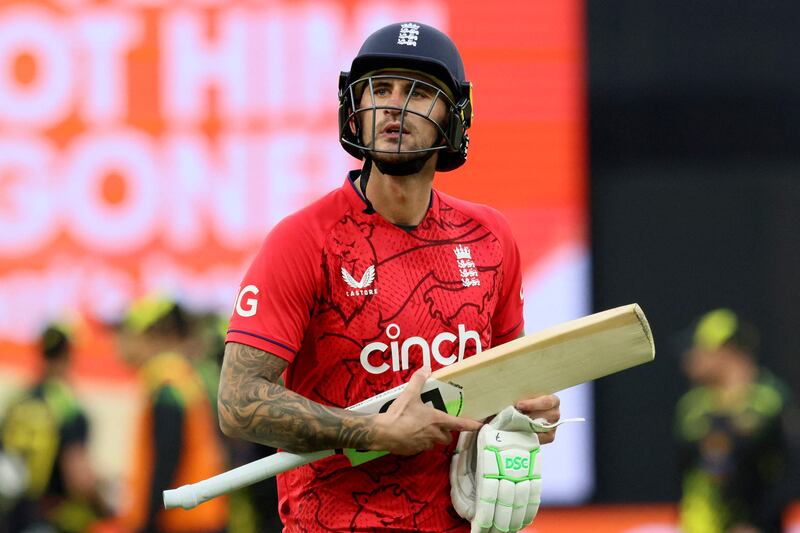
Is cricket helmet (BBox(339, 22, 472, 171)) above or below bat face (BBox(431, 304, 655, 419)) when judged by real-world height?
above

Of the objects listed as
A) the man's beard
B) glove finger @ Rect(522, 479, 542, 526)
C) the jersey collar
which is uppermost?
the man's beard

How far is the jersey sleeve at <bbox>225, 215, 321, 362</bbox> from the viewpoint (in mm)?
2824

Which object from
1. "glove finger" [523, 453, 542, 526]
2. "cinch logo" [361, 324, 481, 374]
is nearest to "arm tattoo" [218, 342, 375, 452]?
"cinch logo" [361, 324, 481, 374]

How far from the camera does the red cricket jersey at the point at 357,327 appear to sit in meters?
2.86

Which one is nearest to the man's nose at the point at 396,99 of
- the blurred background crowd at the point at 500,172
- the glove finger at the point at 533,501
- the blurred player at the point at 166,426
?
→ the glove finger at the point at 533,501

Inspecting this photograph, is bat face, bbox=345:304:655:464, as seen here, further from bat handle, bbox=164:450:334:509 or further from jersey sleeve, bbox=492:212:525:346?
jersey sleeve, bbox=492:212:525:346

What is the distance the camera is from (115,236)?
7.84 m

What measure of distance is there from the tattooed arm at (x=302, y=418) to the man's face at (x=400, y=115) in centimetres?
50

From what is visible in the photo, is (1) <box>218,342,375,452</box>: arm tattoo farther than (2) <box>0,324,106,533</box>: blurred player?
No

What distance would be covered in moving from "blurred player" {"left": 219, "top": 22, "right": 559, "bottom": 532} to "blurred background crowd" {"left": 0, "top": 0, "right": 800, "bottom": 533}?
15.4 feet

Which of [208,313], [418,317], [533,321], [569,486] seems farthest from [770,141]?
[418,317]

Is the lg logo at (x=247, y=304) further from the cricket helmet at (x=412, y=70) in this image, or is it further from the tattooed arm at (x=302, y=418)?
the cricket helmet at (x=412, y=70)

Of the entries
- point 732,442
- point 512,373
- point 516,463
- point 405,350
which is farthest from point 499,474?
point 732,442

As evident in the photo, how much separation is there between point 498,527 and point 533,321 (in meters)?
4.80
